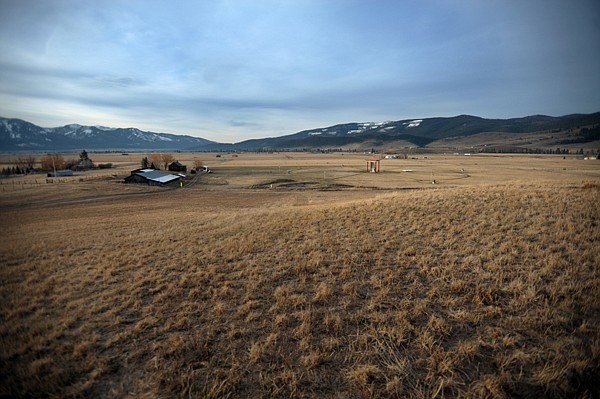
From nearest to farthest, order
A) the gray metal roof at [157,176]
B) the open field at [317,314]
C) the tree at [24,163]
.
Answer: the open field at [317,314], the tree at [24,163], the gray metal roof at [157,176]

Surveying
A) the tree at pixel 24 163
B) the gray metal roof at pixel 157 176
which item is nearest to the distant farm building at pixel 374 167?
the gray metal roof at pixel 157 176

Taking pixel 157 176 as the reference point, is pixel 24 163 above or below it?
above

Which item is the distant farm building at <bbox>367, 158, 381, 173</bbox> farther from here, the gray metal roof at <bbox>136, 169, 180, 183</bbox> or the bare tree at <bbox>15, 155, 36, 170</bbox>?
the bare tree at <bbox>15, 155, 36, 170</bbox>

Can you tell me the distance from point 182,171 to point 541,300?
92640mm

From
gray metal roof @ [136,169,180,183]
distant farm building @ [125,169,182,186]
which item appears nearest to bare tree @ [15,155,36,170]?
distant farm building @ [125,169,182,186]

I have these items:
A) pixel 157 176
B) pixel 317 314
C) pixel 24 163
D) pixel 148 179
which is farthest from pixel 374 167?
pixel 317 314

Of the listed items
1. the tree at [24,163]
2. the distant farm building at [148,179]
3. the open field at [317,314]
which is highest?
the tree at [24,163]

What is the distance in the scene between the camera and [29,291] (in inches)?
282

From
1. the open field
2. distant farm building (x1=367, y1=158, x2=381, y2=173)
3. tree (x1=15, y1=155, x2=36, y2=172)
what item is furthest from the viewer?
distant farm building (x1=367, y1=158, x2=381, y2=173)

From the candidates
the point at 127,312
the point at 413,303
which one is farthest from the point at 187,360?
the point at 413,303

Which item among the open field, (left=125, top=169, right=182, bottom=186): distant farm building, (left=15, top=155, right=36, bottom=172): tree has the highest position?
(left=15, top=155, right=36, bottom=172): tree

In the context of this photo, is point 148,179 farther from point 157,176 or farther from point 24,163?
point 24,163

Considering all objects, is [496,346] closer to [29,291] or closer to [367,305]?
[367,305]

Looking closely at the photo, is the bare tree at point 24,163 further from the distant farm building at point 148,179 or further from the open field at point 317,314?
the distant farm building at point 148,179
